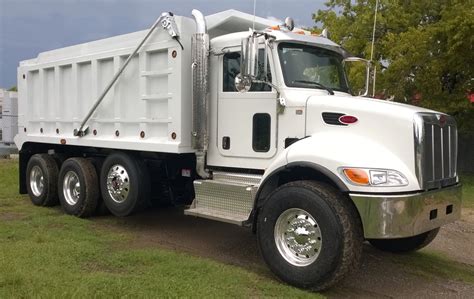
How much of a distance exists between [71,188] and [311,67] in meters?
4.72

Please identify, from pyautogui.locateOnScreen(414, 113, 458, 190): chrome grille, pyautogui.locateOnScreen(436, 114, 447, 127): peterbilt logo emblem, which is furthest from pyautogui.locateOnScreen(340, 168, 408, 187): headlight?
pyautogui.locateOnScreen(436, 114, 447, 127): peterbilt logo emblem

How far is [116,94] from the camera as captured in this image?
7.95 meters

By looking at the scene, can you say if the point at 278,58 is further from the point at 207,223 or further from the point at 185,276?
the point at 207,223

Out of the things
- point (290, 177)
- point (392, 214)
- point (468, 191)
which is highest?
point (290, 177)

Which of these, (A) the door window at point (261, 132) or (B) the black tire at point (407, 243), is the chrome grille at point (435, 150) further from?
(A) the door window at point (261, 132)

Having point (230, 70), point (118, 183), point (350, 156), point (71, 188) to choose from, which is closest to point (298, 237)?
point (350, 156)

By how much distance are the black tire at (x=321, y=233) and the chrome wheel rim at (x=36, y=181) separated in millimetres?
5750

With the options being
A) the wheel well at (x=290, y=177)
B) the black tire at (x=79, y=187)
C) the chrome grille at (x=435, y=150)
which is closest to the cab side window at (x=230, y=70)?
the wheel well at (x=290, y=177)

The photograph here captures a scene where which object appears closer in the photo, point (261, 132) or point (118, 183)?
point (261, 132)

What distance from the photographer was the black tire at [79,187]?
8250 millimetres

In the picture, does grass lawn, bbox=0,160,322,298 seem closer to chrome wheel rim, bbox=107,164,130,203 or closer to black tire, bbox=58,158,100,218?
chrome wheel rim, bbox=107,164,130,203

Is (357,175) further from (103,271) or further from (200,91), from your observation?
(103,271)

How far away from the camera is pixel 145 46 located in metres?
7.37

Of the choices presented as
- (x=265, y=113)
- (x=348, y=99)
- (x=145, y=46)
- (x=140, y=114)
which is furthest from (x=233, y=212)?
(x=145, y=46)
